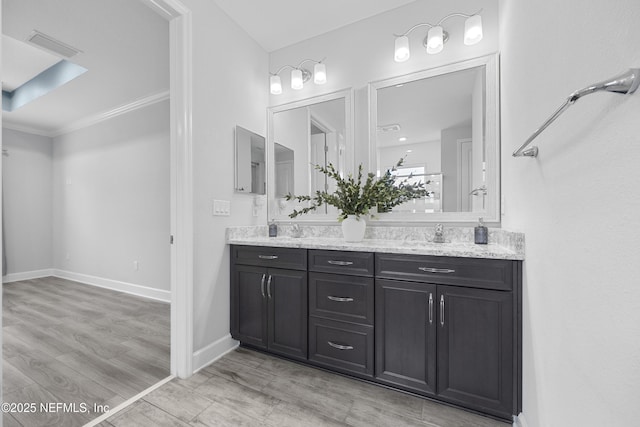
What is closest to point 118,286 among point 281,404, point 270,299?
point 270,299

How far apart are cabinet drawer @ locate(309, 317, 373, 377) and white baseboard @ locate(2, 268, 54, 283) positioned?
17.6 feet

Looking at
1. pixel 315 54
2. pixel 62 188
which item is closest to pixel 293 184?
pixel 315 54

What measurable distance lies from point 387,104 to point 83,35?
2657 mm

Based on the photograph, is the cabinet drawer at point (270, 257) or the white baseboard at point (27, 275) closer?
the cabinet drawer at point (270, 257)

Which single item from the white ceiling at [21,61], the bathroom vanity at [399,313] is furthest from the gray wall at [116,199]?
the bathroom vanity at [399,313]

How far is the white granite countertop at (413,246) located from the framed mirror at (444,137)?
248 mm

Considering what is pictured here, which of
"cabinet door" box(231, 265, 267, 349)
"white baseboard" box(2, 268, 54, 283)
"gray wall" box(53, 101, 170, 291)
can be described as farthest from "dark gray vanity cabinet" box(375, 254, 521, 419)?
"white baseboard" box(2, 268, 54, 283)

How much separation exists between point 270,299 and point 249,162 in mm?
1217

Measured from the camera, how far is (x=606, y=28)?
0.58 meters

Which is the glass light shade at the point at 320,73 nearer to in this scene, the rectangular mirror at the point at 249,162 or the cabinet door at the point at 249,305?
the rectangular mirror at the point at 249,162

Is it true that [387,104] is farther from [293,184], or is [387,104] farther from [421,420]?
[421,420]

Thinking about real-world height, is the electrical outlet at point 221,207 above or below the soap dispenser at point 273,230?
above

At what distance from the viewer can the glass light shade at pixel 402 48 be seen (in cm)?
199

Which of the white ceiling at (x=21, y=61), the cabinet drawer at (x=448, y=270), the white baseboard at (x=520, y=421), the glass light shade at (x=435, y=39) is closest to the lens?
the white baseboard at (x=520, y=421)
